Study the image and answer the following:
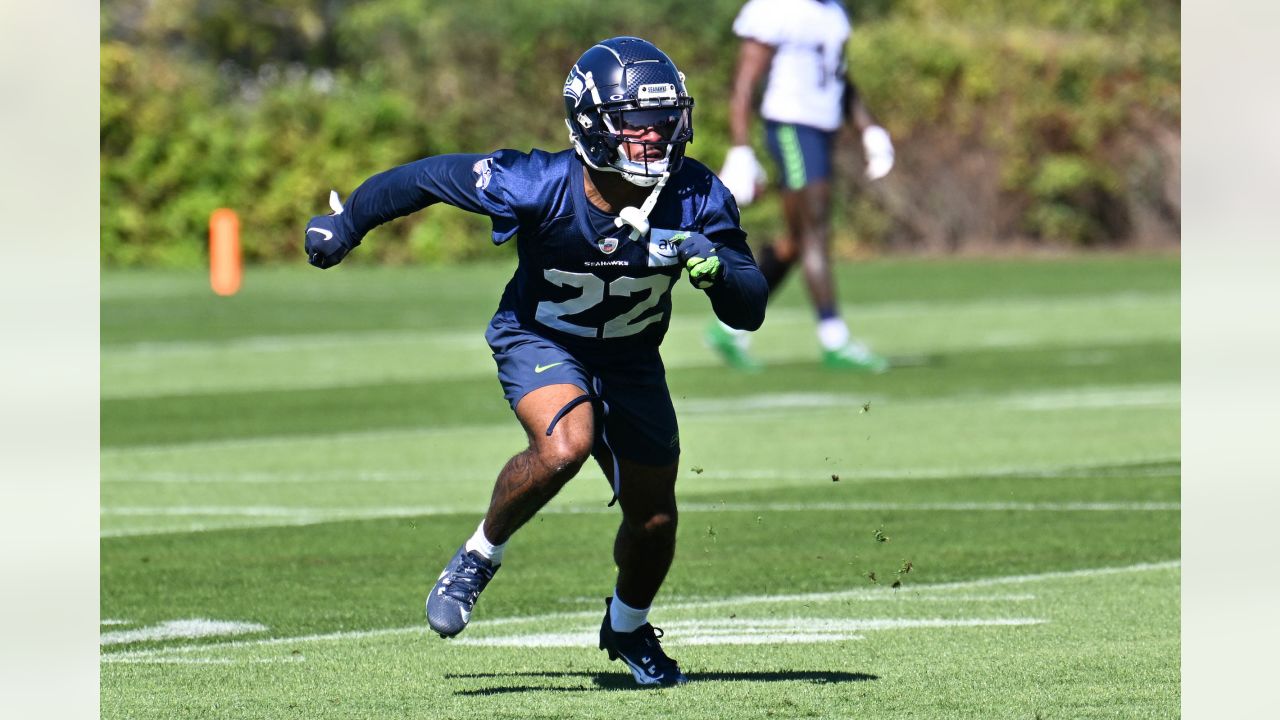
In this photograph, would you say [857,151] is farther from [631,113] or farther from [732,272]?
[732,272]

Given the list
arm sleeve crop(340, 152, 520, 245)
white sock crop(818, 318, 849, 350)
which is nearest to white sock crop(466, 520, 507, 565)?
arm sleeve crop(340, 152, 520, 245)

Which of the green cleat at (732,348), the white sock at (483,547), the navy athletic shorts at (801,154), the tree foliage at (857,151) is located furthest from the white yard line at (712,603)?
the tree foliage at (857,151)

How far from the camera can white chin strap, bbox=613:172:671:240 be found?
592 cm

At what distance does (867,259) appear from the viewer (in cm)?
3059

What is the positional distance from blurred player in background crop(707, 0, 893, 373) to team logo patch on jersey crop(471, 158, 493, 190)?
8.48 metres

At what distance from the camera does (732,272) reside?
5816 millimetres

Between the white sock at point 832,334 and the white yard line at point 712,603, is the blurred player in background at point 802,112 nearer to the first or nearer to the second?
the white sock at point 832,334

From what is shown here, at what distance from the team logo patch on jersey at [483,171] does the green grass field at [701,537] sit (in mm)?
1253

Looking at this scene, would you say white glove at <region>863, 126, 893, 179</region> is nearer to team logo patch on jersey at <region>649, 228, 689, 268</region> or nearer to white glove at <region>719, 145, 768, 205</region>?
white glove at <region>719, 145, 768, 205</region>

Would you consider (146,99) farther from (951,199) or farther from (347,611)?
(347,611)

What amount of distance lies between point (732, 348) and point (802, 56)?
1933mm

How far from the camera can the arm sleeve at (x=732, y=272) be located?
5.82 meters
